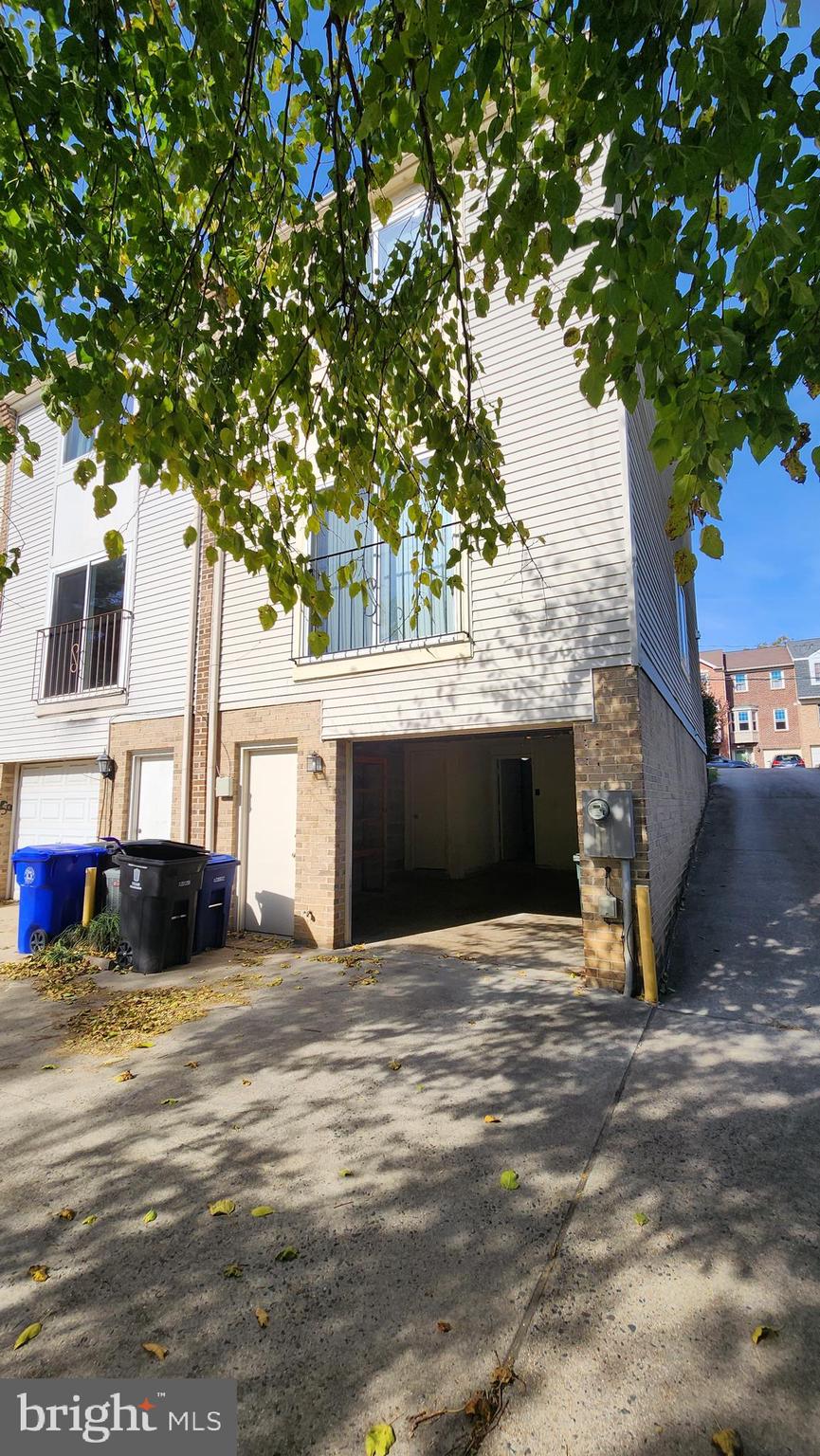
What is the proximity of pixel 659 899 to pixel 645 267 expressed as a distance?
17.1 ft

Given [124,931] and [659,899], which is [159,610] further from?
[659,899]

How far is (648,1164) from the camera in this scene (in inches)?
116

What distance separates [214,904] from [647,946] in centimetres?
473

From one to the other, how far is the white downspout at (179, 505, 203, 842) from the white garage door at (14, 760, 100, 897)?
7.74 feet

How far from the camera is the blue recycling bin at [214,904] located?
711cm

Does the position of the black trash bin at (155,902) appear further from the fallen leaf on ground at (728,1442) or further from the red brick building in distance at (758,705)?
the red brick building in distance at (758,705)

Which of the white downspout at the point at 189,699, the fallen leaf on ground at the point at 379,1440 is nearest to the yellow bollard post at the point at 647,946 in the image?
the fallen leaf on ground at the point at 379,1440

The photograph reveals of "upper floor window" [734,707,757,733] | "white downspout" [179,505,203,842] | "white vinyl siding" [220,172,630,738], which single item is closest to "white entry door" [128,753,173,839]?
"white downspout" [179,505,203,842]

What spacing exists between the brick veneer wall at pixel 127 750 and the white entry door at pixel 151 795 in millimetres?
84

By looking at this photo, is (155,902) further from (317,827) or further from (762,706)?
(762,706)

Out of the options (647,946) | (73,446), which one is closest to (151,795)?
(647,946)

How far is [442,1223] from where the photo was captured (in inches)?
100

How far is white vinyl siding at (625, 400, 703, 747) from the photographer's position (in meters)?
6.10

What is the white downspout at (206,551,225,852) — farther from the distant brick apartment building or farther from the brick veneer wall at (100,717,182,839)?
the distant brick apartment building
